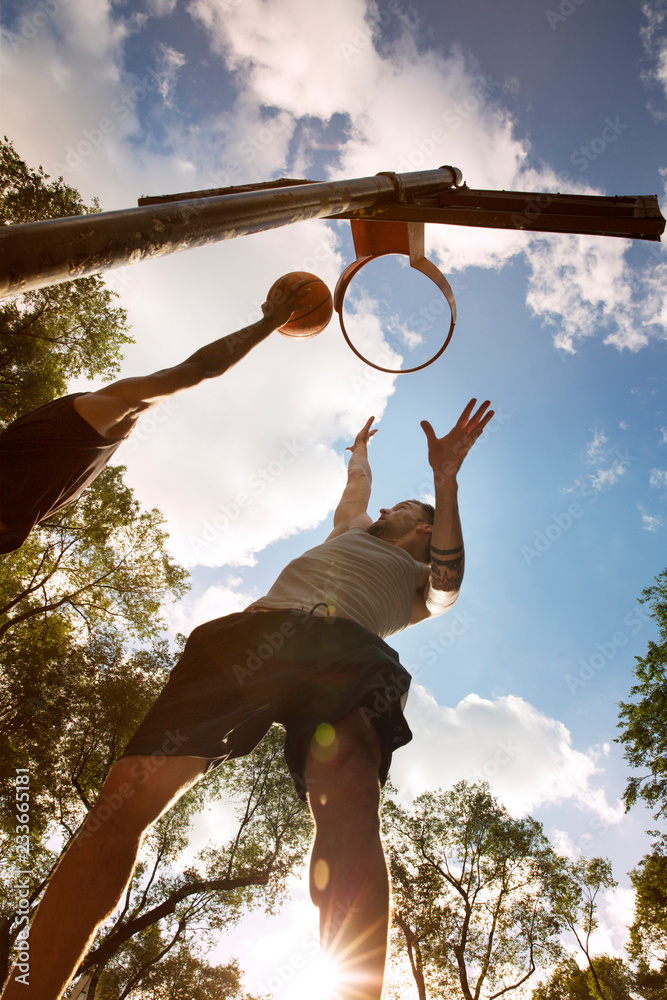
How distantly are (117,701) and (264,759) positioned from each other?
6.24m

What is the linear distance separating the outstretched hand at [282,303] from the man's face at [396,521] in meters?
2.06

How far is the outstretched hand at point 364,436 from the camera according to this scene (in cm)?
647

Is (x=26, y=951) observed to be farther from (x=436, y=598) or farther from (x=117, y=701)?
(x=117, y=701)

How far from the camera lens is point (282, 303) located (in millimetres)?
3312

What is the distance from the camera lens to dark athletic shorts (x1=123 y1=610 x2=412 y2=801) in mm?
2432

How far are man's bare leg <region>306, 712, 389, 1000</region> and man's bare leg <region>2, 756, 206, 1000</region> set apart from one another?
0.64 metres

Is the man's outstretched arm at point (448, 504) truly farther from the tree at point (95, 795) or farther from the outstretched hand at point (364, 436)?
the tree at point (95, 795)

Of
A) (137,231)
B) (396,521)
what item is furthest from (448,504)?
(137,231)

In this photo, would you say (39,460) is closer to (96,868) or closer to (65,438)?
(65,438)

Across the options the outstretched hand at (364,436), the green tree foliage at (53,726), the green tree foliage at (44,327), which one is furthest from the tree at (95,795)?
the outstretched hand at (364,436)

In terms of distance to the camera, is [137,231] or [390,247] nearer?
[137,231]

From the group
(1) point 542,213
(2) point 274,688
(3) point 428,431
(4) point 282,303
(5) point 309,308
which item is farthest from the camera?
(5) point 309,308

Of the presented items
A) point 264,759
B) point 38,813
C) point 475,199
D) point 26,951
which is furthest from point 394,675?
point 264,759

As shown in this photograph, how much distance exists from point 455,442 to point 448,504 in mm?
529
